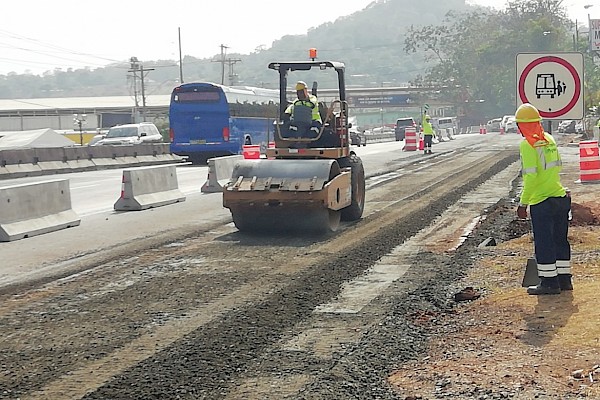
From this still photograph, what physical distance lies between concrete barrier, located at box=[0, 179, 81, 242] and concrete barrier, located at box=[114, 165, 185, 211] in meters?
2.37

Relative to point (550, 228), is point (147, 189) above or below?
below

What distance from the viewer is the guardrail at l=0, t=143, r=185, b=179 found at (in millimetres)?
31172

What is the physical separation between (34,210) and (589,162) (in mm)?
13033

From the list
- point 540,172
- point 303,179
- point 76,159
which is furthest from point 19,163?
point 540,172

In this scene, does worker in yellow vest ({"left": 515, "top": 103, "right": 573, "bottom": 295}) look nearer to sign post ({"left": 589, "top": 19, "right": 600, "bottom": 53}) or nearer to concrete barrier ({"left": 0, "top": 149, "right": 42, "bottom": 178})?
concrete barrier ({"left": 0, "top": 149, "right": 42, "bottom": 178})

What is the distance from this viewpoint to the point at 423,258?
11.1 meters

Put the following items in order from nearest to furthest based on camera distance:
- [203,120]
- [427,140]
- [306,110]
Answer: [306,110]
[203,120]
[427,140]

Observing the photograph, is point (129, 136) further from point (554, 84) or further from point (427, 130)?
point (554, 84)

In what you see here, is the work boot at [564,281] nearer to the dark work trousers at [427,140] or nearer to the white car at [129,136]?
the dark work trousers at [427,140]

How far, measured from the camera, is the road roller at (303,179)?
13.1m

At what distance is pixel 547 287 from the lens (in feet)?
27.2

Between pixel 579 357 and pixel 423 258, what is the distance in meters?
4.88

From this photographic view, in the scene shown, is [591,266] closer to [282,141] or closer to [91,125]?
[282,141]

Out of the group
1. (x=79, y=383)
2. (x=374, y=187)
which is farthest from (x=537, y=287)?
(x=374, y=187)
